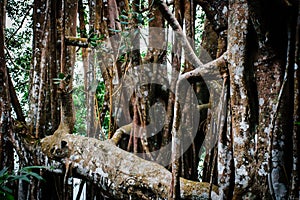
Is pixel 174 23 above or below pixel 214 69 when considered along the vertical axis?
above

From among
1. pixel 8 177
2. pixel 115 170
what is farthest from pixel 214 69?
pixel 8 177

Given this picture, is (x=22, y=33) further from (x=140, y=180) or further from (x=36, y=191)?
(x=140, y=180)

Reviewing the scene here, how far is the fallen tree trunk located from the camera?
6.11 ft

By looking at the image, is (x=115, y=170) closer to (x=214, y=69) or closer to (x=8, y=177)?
(x=8, y=177)

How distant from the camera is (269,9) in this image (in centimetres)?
157

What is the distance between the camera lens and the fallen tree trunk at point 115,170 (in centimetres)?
186

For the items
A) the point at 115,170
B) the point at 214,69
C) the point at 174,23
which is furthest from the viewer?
the point at 115,170

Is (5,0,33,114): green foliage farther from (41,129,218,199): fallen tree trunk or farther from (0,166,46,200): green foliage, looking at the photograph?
(0,166,46,200): green foliage

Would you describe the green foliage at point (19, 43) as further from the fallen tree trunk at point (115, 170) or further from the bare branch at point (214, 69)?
the bare branch at point (214, 69)

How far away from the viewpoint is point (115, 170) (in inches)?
83.0

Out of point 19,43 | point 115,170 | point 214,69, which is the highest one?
point 19,43

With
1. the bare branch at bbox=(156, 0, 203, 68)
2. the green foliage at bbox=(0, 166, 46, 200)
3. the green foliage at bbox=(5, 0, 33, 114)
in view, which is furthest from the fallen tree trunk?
the green foliage at bbox=(5, 0, 33, 114)

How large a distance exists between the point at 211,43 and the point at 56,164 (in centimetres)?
171

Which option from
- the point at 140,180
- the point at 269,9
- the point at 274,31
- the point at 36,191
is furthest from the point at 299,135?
the point at 36,191
